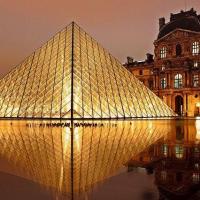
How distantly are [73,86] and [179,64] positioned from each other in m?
36.7

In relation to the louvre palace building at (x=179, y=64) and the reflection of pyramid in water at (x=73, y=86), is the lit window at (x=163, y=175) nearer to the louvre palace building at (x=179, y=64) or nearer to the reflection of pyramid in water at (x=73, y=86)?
the reflection of pyramid in water at (x=73, y=86)

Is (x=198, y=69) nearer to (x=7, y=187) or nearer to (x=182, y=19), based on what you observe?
(x=182, y=19)

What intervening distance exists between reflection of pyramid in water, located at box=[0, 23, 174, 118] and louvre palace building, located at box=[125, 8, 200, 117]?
25.2 metres

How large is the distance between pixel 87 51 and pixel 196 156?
78.6ft

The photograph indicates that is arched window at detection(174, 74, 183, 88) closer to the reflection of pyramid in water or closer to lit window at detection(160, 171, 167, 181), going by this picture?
the reflection of pyramid in water

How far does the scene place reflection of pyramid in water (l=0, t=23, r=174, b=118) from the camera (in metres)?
26.5

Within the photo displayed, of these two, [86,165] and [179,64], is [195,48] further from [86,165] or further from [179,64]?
[86,165]

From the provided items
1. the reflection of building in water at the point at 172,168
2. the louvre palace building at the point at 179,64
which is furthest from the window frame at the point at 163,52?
the reflection of building in water at the point at 172,168

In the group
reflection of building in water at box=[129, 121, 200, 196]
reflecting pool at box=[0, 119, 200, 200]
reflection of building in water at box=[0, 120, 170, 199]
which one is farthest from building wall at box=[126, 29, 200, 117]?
reflection of building in water at box=[129, 121, 200, 196]

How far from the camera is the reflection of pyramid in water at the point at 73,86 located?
2647 centimetres

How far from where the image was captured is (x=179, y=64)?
59531 millimetres

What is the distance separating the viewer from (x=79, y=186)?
5035 millimetres

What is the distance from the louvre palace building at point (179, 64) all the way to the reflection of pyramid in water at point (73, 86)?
25158 mm

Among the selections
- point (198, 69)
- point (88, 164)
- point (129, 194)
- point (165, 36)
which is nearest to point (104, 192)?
point (129, 194)
